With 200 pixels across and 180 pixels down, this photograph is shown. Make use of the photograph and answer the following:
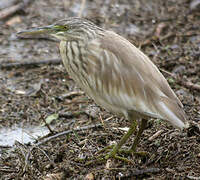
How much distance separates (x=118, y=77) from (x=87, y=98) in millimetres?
1629

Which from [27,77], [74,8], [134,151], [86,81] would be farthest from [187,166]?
[74,8]

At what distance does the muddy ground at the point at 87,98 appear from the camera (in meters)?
3.38

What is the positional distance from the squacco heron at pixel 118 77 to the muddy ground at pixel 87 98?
35 cm

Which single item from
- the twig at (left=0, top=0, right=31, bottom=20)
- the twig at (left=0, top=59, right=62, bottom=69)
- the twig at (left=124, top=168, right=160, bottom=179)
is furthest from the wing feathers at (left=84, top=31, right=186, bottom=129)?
the twig at (left=0, top=0, right=31, bottom=20)

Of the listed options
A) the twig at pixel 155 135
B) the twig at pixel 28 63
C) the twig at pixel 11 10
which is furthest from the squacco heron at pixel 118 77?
the twig at pixel 11 10

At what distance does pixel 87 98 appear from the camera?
4.85 metres

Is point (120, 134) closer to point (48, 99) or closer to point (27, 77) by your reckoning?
point (48, 99)

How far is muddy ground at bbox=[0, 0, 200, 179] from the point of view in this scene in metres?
3.38

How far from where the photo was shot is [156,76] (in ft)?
10.7

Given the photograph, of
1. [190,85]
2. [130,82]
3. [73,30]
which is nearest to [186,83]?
[190,85]

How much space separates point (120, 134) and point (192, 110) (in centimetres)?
76

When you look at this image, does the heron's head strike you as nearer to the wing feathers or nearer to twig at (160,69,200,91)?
the wing feathers

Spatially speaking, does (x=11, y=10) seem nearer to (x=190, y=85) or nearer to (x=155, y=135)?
(x=190, y=85)

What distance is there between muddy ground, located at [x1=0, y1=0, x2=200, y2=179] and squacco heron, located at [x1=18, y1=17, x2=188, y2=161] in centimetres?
35
